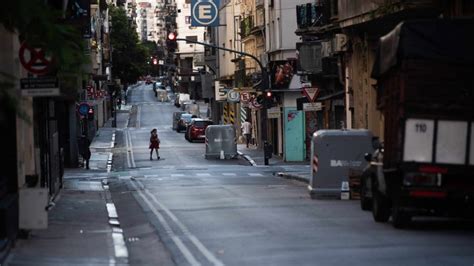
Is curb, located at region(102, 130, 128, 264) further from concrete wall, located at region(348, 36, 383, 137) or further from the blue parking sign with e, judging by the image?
the blue parking sign with e

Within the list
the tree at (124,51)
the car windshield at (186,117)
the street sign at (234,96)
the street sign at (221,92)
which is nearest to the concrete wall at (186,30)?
the tree at (124,51)

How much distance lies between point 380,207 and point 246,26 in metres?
57.9

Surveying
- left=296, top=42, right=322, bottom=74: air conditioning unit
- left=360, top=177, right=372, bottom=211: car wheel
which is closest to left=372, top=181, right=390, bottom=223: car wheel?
left=360, top=177, right=372, bottom=211: car wheel

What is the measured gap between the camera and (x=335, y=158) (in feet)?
95.7

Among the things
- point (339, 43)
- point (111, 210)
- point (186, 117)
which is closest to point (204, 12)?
point (186, 117)

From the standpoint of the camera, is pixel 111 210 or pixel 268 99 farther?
pixel 268 99

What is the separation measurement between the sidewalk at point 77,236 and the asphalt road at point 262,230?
0.37 metres

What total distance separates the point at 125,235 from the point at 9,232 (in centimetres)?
431

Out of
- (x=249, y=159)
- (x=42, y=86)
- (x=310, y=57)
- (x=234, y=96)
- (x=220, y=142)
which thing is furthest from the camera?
(x=234, y=96)

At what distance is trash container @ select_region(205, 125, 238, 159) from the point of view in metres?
60.2

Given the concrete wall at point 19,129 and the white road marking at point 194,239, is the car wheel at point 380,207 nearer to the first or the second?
the white road marking at point 194,239

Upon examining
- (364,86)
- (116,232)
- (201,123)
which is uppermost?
(364,86)

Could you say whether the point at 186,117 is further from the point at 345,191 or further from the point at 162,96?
the point at 162,96

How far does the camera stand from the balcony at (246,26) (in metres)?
75.5
